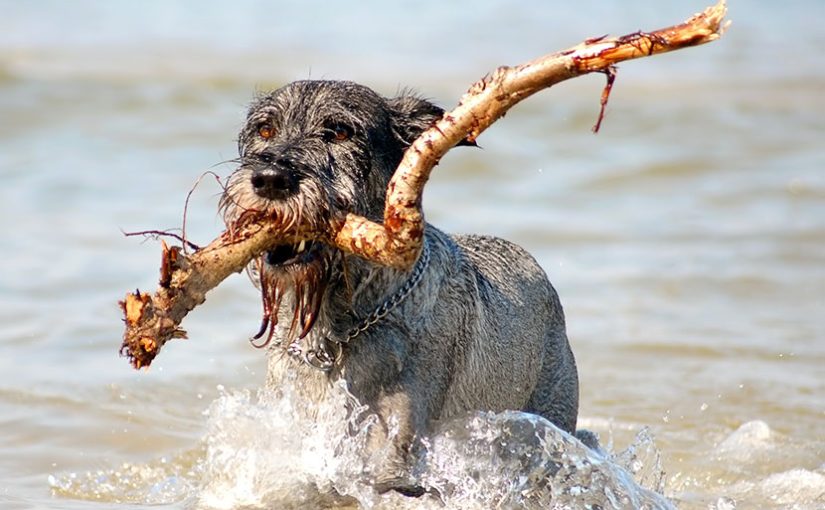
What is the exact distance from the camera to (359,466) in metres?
5.38

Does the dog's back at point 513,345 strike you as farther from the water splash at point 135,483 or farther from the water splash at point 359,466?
the water splash at point 135,483

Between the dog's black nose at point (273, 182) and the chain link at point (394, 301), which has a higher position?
the dog's black nose at point (273, 182)

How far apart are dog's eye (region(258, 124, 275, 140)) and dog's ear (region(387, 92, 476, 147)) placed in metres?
0.50

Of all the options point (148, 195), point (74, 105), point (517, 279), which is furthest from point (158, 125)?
point (517, 279)

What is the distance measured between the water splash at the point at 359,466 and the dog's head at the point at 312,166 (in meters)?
0.44

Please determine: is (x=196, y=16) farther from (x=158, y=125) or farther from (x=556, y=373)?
(x=556, y=373)

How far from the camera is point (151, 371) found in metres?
8.37

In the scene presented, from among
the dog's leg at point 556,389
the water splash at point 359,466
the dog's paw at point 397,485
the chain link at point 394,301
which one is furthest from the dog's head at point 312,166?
the dog's leg at point 556,389

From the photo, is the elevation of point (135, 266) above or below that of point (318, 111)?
below

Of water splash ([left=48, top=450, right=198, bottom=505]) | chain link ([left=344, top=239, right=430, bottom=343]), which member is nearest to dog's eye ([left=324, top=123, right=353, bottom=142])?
chain link ([left=344, top=239, right=430, bottom=343])

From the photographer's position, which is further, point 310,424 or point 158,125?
point 158,125

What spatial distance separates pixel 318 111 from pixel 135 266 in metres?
5.26

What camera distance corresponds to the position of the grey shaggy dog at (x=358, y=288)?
5035 millimetres

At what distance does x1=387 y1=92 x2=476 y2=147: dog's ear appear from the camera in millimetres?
5547
